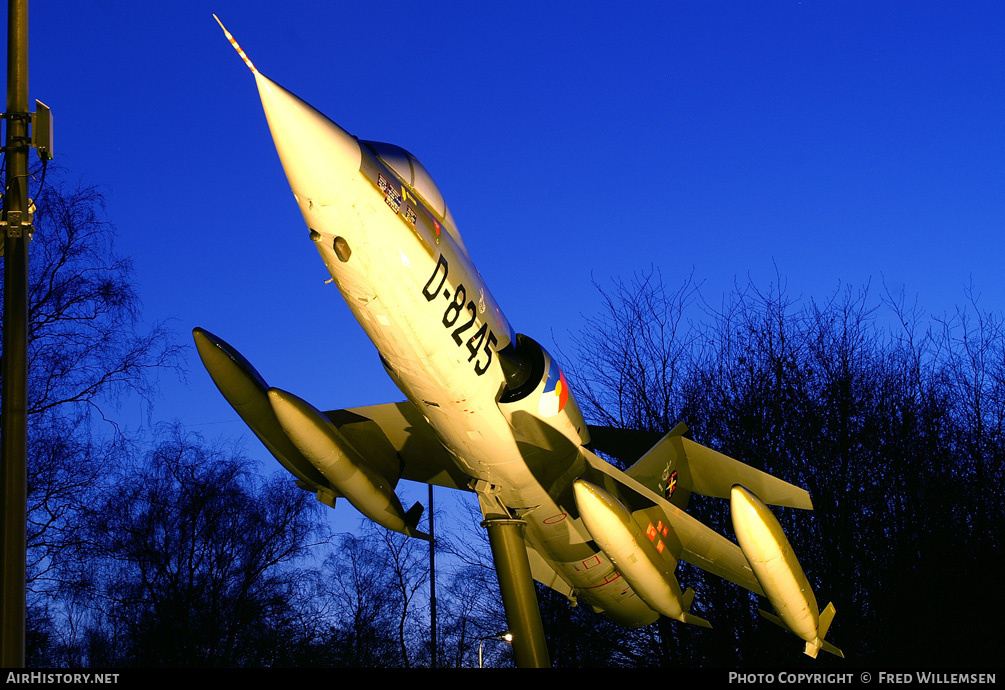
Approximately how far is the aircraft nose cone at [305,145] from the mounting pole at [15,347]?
138 cm

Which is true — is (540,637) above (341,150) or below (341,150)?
below

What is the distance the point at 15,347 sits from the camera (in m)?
4.51

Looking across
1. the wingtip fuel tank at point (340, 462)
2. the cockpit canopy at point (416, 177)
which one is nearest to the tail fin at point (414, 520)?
the wingtip fuel tank at point (340, 462)

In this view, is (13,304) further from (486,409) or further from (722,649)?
(722,649)

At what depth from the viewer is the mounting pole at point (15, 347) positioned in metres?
4.25

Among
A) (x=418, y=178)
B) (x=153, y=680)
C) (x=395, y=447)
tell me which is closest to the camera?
(x=153, y=680)

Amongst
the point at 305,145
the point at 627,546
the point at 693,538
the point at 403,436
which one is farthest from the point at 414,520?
the point at 305,145

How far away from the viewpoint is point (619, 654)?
58.7 ft

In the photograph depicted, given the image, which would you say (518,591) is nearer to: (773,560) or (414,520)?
(414,520)

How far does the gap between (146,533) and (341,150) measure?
1327 centimetres

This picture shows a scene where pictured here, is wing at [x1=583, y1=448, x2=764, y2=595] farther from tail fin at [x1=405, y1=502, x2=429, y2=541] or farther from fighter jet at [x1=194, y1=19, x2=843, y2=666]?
tail fin at [x1=405, y1=502, x2=429, y2=541]

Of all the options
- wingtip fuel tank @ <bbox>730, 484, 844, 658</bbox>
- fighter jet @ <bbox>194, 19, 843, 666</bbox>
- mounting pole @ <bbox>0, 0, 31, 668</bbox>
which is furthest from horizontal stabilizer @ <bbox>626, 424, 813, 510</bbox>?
mounting pole @ <bbox>0, 0, 31, 668</bbox>

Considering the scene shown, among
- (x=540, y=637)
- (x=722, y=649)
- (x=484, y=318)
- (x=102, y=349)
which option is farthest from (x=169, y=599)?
(x=484, y=318)

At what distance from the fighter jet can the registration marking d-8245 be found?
1 cm
